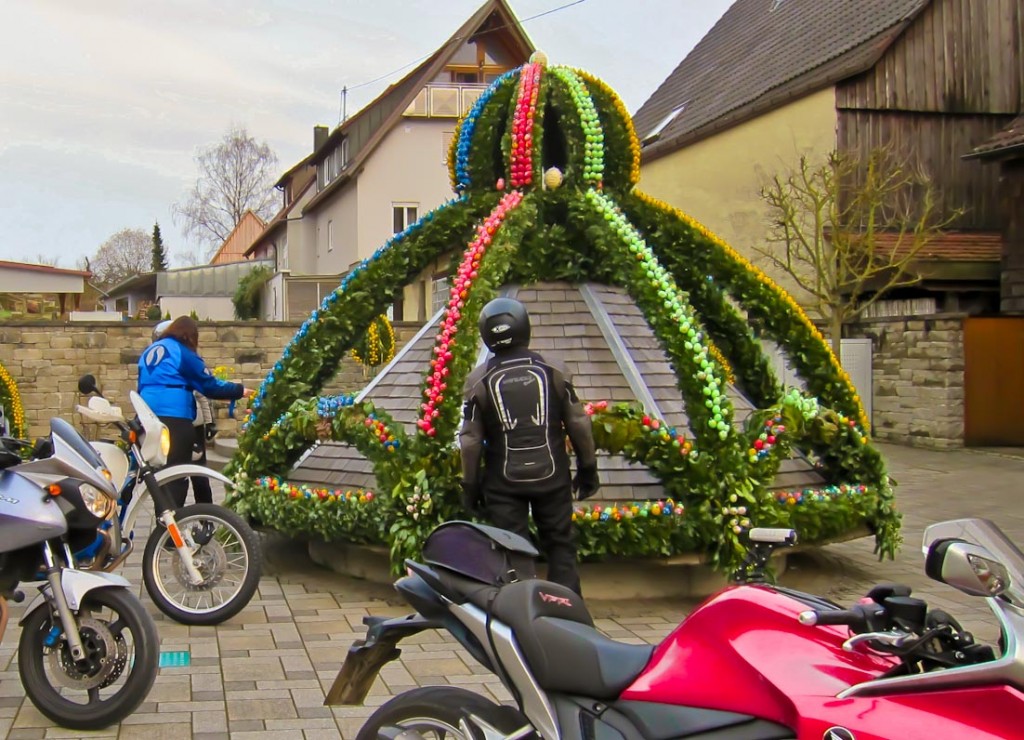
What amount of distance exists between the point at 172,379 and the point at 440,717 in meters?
4.75

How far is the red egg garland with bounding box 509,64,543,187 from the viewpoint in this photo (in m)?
8.04

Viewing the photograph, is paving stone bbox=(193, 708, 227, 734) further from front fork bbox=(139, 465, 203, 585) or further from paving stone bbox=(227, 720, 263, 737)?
front fork bbox=(139, 465, 203, 585)

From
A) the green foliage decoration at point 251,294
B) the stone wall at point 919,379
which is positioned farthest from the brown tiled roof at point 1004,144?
the green foliage decoration at point 251,294

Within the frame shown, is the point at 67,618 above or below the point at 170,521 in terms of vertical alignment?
below

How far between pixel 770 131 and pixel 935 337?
840cm

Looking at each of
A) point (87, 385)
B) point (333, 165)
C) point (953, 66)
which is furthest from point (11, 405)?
point (333, 165)

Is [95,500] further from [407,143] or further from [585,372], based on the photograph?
[407,143]

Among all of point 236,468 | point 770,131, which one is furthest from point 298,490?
point 770,131

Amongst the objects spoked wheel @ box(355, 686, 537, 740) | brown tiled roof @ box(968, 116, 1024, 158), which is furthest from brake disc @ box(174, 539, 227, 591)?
brown tiled roof @ box(968, 116, 1024, 158)

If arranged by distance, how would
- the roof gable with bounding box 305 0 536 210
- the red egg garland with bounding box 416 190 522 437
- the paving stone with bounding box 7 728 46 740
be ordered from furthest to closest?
the roof gable with bounding box 305 0 536 210 → the red egg garland with bounding box 416 190 522 437 → the paving stone with bounding box 7 728 46 740

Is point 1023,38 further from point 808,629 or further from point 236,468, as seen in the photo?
point 808,629

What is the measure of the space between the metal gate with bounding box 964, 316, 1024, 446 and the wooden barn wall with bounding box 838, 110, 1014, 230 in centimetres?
635

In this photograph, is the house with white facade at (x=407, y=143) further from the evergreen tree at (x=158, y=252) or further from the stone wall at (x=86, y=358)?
the evergreen tree at (x=158, y=252)

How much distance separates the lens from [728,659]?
2.89 meters
